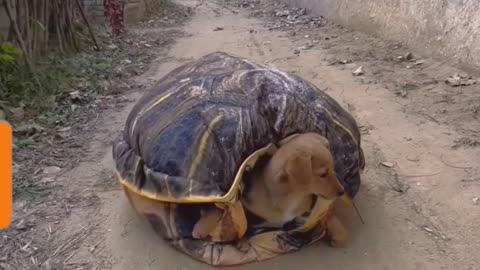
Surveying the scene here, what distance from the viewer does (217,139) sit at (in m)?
1.84

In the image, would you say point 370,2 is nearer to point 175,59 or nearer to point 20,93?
point 175,59

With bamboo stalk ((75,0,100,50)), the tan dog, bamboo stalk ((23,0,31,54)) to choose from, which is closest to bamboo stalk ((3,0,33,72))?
bamboo stalk ((23,0,31,54))

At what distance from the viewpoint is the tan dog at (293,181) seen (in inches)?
68.4

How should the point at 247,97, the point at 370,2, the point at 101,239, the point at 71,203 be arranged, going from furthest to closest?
the point at 370,2 < the point at 71,203 < the point at 101,239 < the point at 247,97

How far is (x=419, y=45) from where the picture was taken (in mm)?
4477

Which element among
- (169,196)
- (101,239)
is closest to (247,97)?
(169,196)

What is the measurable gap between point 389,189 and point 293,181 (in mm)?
801

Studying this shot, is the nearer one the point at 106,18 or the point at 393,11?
the point at 393,11

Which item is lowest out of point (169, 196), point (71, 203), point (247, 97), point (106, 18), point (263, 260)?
point (106, 18)

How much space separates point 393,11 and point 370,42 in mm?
337

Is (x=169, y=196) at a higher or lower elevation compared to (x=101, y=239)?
higher

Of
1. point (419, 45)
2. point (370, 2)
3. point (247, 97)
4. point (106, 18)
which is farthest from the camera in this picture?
point (106, 18)

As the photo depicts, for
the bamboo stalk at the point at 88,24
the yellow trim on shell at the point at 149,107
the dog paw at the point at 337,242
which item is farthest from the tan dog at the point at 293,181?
the bamboo stalk at the point at 88,24

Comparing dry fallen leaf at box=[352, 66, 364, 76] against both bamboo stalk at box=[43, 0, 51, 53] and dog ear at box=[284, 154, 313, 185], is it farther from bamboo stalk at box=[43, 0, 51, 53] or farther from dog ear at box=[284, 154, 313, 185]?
dog ear at box=[284, 154, 313, 185]
